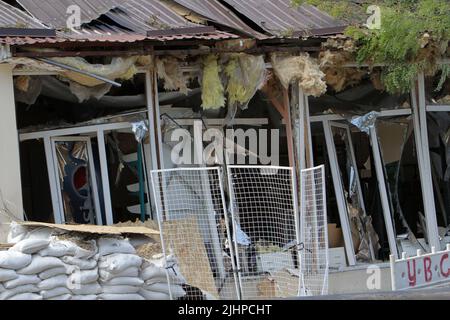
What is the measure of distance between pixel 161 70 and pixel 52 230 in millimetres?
2408

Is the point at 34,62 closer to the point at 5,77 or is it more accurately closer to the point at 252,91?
the point at 5,77

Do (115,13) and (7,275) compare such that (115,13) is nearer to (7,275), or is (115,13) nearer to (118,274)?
(118,274)

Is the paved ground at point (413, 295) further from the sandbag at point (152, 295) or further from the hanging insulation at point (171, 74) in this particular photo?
the hanging insulation at point (171, 74)

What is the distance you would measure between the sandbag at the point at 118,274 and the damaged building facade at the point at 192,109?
1.21 m

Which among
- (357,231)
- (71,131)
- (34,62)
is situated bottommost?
(357,231)

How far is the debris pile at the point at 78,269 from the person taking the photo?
9.26 m

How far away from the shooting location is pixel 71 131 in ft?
36.8

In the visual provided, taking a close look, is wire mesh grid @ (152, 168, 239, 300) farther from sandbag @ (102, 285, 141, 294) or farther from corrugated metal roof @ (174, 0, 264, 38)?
corrugated metal roof @ (174, 0, 264, 38)

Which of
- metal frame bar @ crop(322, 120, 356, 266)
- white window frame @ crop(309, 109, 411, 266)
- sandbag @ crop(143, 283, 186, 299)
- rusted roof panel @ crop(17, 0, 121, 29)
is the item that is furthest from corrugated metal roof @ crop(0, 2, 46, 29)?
metal frame bar @ crop(322, 120, 356, 266)

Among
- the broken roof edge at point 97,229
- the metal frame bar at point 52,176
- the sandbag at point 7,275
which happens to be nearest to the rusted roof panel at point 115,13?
the metal frame bar at point 52,176

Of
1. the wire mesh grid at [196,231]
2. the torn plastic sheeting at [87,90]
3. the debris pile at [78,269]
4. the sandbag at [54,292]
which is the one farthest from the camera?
the torn plastic sheeting at [87,90]

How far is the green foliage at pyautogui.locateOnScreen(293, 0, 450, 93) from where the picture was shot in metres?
11.1
